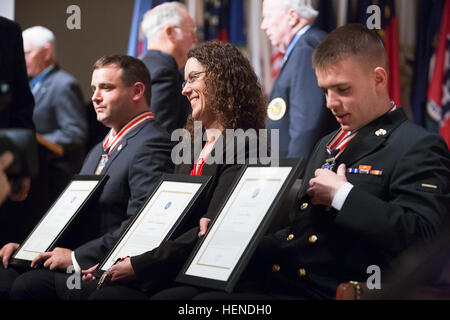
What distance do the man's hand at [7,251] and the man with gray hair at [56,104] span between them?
1849 mm

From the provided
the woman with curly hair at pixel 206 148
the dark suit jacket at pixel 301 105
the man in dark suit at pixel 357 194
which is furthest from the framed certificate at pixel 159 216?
the dark suit jacket at pixel 301 105

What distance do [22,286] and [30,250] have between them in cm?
21

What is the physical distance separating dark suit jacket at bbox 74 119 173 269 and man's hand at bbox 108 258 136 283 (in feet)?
1.59

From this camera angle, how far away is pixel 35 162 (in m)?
1.46

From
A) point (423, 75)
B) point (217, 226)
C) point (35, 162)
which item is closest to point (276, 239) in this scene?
point (217, 226)

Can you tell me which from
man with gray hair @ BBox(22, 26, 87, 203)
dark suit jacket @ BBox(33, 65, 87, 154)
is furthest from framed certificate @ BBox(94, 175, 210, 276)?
dark suit jacket @ BBox(33, 65, 87, 154)

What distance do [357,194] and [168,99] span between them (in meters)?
1.76

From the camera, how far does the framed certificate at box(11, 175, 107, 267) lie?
8.47ft

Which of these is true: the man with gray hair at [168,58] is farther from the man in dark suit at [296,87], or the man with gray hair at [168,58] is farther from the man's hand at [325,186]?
the man's hand at [325,186]

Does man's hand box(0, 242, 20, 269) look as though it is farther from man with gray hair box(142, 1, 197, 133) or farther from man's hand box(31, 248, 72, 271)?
man with gray hair box(142, 1, 197, 133)

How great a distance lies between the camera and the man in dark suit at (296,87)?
329cm

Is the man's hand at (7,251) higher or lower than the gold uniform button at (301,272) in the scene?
lower

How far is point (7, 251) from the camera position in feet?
8.98
